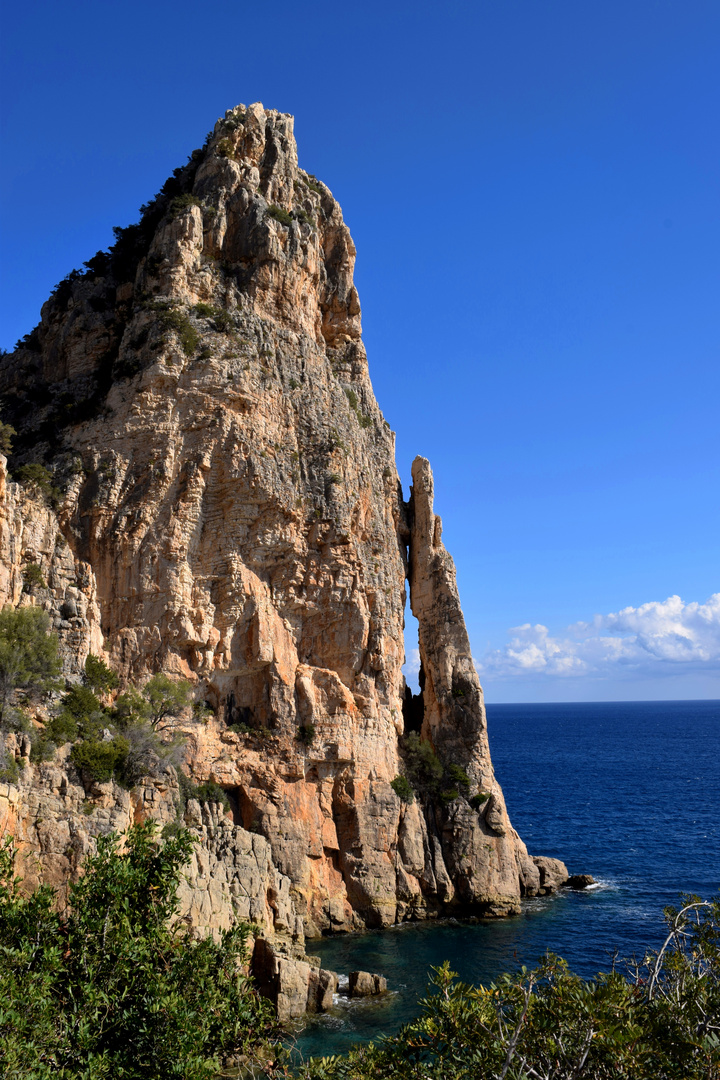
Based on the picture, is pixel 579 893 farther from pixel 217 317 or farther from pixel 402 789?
pixel 217 317

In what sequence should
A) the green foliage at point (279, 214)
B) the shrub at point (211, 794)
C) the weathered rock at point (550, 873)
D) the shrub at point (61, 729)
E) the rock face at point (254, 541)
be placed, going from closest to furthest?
the shrub at point (61, 729) → the shrub at point (211, 794) → the rock face at point (254, 541) → the green foliage at point (279, 214) → the weathered rock at point (550, 873)

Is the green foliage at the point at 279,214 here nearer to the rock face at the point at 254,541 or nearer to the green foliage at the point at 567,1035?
the rock face at the point at 254,541

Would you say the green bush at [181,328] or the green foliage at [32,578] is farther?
the green bush at [181,328]

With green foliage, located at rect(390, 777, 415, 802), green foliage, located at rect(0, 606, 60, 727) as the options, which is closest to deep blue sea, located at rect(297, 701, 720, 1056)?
green foliage, located at rect(390, 777, 415, 802)

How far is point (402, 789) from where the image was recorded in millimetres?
40156

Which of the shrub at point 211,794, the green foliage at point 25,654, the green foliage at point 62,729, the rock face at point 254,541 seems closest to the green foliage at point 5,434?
the rock face at point 254,541

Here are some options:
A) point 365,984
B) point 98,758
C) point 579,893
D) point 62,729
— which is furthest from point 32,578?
point 579,893

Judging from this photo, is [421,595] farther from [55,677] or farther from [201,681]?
[55,677]

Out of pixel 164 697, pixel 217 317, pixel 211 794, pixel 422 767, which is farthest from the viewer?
pixel 422 767

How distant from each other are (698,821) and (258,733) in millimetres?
41094

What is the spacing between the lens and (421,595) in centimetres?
4672

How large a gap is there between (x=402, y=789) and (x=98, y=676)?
16.7m

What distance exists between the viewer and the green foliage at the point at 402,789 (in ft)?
131

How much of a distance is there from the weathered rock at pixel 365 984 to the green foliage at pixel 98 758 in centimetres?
1156
